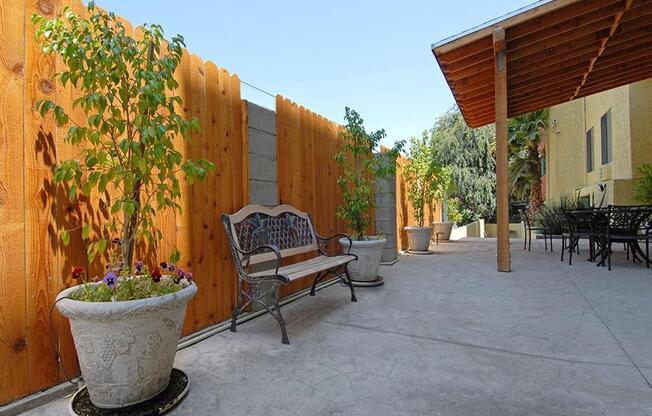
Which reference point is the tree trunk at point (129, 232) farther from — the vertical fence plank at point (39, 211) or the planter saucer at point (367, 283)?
the planter saucer at point (367, 283)

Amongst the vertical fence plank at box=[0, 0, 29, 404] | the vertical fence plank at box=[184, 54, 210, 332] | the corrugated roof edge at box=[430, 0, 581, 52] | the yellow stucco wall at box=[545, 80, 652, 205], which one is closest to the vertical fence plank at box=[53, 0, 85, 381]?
the vertical fence plank at box=[0, 0, 29, 404]

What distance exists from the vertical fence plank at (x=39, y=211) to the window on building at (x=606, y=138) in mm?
11304

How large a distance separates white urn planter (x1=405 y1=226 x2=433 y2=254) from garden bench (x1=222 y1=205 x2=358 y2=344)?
3784 mm

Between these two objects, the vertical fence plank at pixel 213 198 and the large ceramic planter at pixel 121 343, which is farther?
the vertical fence plank at pixel 213 198

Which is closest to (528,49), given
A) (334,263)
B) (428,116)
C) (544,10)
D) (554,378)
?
(544,10)

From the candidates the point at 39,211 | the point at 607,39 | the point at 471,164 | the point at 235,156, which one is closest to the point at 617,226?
the point at 607,39

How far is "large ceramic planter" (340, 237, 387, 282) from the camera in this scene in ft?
14.1

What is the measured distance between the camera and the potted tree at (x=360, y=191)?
4.36m

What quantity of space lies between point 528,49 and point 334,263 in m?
4.74

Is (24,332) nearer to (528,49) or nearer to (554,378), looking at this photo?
(554,378)

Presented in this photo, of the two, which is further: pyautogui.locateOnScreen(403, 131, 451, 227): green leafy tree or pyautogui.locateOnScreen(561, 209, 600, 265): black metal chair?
pyautogui.locateOnScreen(403, 131, 451, 227): green leafy tree

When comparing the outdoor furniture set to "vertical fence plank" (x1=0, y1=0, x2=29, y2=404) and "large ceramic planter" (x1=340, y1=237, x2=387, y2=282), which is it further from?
"vertical fence plank" (x1=0, y1=0, x2=29, y2=404)

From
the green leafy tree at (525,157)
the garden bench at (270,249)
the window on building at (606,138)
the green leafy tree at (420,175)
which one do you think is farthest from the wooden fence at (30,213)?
the green leafy tree at (525,157)

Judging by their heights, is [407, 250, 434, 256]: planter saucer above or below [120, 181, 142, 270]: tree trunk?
below
